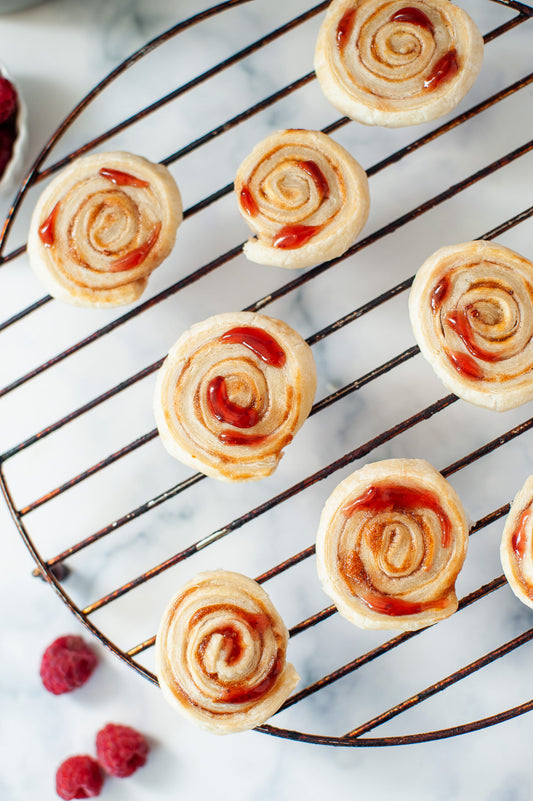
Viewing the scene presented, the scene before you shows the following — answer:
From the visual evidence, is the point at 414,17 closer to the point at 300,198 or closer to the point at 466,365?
the point at 300,198

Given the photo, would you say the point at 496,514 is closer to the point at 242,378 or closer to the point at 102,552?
the point at 242,378

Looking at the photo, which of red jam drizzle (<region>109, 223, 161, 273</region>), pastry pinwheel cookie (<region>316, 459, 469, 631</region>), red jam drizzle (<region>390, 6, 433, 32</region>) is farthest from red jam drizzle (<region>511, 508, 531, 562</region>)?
red jam drizzle (<region>390, 6, 433, 32</region>)

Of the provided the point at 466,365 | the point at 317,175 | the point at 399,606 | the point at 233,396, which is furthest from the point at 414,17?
the point at 399,606

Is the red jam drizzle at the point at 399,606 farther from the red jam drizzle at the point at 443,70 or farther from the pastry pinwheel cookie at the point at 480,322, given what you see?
the red jam drizzle at the point at 443,70

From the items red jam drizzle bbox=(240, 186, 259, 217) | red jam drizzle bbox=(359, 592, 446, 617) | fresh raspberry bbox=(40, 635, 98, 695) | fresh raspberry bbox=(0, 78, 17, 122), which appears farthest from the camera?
fresh raspberry bbox=(40, 635, 98, 695)

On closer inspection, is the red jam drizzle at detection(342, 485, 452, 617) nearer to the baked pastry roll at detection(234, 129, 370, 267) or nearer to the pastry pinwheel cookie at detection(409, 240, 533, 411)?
the pastry pinwheel cookie at detection(409, 240, 533, 411)

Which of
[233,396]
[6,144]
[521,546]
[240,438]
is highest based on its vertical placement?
[6,144]

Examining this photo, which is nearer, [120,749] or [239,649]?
[239,649]
